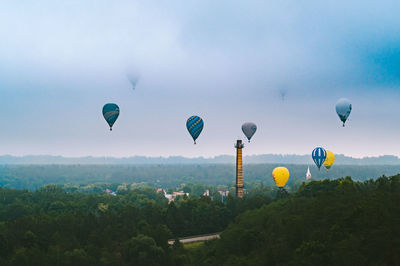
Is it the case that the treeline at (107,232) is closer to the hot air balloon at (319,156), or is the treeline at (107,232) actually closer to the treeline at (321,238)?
the treeline at (321,238)

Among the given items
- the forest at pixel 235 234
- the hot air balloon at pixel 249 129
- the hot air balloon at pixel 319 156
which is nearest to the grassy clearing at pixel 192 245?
the forest at pixel 235 234

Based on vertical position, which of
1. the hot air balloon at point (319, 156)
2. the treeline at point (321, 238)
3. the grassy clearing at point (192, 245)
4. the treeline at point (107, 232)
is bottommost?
the grassy clearing at point (192, 245)

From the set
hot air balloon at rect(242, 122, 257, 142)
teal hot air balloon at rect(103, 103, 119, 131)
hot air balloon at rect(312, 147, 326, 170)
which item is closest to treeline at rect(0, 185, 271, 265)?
hot air balloon at rect(312, 147, 326, 170)

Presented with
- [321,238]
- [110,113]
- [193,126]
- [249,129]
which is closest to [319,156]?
[249,129]

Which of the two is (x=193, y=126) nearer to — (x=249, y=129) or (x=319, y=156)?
(x=249, y=129)

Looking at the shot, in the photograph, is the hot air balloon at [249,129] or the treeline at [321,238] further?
the hot air balloon at [249,129]

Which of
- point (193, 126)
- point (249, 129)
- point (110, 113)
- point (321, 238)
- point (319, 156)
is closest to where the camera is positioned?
point (321, 238)
